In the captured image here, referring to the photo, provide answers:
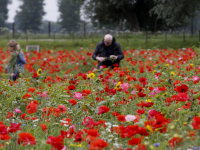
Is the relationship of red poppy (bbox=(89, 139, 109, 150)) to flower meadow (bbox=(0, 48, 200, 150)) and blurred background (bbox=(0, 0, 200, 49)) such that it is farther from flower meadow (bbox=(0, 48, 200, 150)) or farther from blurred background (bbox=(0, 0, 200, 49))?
blurred background (bbox=(0, 0, 200, 49))

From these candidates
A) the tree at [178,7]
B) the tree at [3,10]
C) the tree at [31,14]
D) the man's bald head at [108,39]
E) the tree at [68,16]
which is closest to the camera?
the man's bald head at [108,39]

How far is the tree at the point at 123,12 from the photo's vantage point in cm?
2638

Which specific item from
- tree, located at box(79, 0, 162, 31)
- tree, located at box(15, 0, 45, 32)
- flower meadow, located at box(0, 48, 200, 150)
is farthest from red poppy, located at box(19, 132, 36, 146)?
tree, located at box(15, 0, 45, 32)

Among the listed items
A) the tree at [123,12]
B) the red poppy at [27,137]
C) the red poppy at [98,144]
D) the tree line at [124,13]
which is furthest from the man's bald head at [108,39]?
the tree at [123,12]

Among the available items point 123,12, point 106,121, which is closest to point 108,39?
point 106,121

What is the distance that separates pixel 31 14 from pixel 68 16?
7.60 m

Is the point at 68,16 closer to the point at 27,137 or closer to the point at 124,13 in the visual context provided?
the point at 124,13

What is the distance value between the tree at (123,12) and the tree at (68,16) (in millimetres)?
31696

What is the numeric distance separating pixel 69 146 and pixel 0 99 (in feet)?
6.24

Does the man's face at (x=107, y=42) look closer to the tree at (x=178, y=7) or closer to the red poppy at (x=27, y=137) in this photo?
the red poppy at (x=27, y=137)

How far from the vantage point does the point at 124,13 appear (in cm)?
2772

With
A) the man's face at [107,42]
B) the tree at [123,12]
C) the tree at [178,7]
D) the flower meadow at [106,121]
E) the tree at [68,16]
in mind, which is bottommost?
the flower meadow at [106,121]

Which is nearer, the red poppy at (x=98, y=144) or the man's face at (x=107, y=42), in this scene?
the red poppy at (x=98, y=144)

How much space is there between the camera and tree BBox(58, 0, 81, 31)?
59812 millimetres
